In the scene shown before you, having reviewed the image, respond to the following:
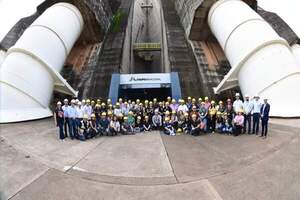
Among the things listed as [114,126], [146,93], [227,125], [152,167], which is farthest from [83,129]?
[146,93]

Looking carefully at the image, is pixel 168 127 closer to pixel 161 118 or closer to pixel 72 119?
pixel 161 118

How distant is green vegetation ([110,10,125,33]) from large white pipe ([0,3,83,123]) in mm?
5204

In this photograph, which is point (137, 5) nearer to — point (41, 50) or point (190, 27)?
point (190, 27)

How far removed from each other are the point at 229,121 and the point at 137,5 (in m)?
21.9

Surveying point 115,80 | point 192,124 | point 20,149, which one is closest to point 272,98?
point 192,124

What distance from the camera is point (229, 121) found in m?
10.8

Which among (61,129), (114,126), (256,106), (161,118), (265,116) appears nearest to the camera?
(265,116)

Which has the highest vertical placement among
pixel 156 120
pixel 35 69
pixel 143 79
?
pixel 35 69

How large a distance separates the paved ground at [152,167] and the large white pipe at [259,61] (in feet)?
7.07

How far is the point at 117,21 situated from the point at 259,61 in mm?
12497

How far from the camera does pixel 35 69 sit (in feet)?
46.6

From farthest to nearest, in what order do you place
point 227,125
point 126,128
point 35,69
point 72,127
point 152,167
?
point 35,69 → point 126,128 → point 227,125 → point 72,127 → point 152,167

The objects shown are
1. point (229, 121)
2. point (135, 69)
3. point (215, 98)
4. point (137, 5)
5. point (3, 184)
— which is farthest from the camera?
point (137, 5)

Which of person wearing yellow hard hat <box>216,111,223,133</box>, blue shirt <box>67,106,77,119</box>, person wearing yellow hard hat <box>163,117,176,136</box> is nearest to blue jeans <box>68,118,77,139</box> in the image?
blue shirt <box>67,106,77,119</box>
